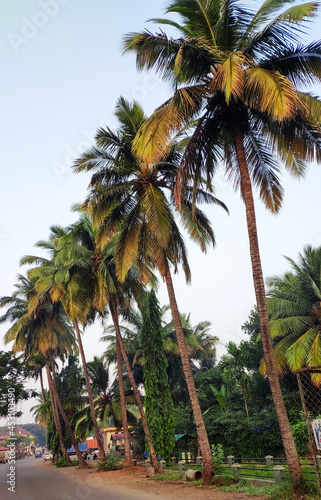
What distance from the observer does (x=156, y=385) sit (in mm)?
24219

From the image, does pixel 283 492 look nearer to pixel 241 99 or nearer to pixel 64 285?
pixel 241 99

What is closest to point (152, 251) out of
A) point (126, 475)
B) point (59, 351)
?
point (126, 475)

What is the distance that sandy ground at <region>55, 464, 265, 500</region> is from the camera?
12384 mm

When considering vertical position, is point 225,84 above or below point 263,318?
above

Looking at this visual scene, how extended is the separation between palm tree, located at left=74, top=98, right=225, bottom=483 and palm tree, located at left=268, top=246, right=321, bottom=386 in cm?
693

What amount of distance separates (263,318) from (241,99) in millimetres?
5692

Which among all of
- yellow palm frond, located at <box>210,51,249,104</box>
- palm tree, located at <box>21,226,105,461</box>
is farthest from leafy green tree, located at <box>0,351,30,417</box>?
yellow palm frond, located at <box>210,51,249,104</box>

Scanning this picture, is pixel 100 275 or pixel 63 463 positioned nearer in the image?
pixel 100 275

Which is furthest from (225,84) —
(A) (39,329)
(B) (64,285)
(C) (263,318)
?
(A) (39,329)

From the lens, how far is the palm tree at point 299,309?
2084 centimetres

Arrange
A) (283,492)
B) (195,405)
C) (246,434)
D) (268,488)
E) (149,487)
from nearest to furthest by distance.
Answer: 1. (283,492)
2. (268,488)
3. (195,405)
4. (149,487)
5. (246,434)

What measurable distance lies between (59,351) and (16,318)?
5.46 meters

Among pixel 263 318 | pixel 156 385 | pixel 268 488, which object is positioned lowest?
pixel 268 488

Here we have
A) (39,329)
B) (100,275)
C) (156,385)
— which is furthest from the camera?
(39,329)
